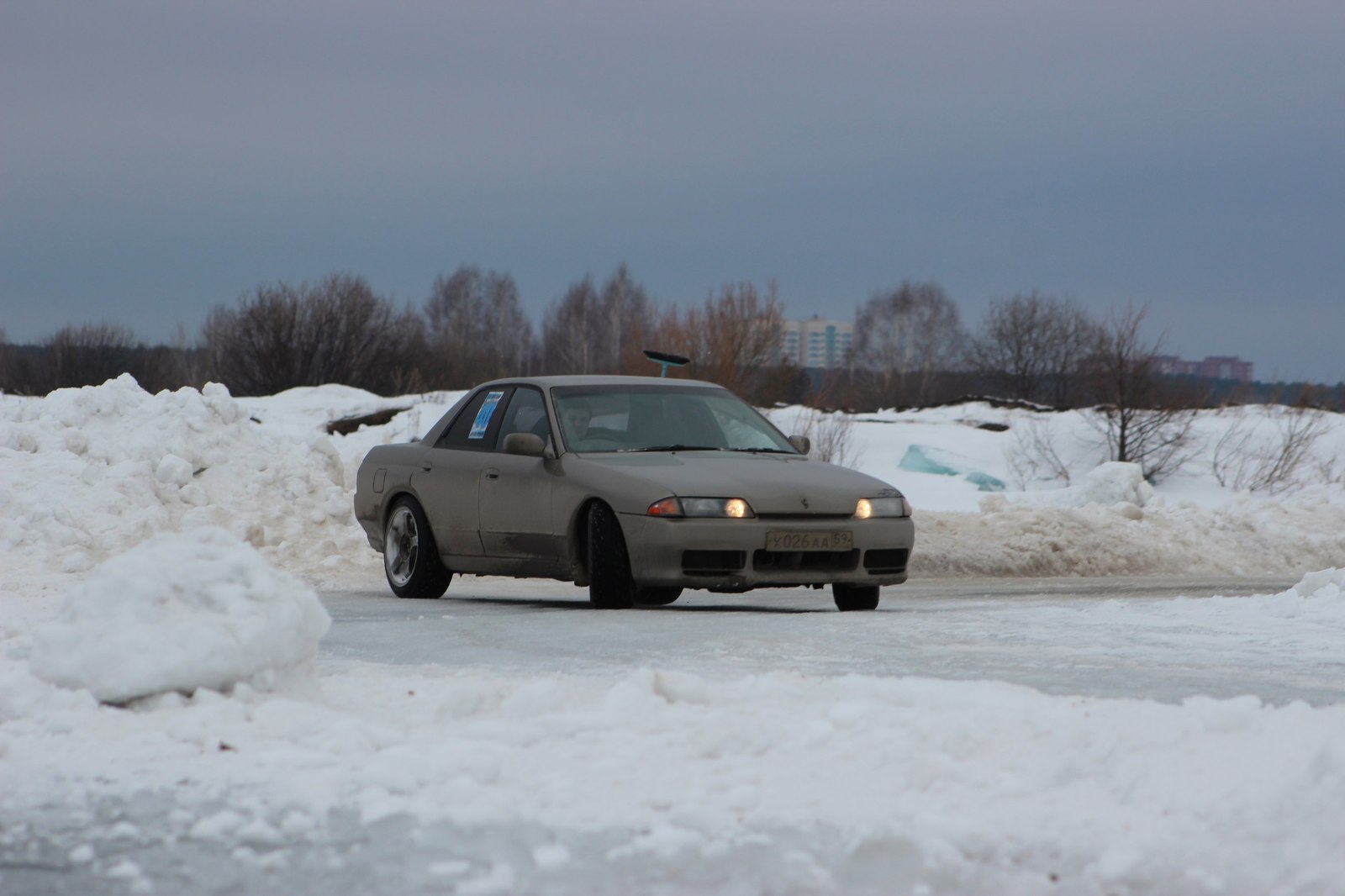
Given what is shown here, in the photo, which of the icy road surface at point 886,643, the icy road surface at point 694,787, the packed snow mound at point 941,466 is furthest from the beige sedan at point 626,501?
the packed snow mound at point 941,466

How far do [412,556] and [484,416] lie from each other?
1023mm

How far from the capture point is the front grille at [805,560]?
29.7ft

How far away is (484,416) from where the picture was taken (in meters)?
10.7

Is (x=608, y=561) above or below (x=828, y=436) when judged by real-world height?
below

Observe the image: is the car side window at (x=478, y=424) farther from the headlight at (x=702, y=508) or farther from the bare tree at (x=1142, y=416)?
the bare tree at (x=1142, y=416)

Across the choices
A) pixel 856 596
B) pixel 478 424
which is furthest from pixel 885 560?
pixel 478 424

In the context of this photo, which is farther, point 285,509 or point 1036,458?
point 1036,458

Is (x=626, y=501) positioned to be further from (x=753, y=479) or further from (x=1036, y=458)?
(x=1036, y=458)

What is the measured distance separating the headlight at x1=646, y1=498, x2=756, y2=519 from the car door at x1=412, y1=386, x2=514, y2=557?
169cm

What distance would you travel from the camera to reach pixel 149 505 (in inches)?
541

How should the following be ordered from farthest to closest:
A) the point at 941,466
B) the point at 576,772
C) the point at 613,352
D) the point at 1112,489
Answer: the point at 613,352
the point at 941,466
the point at 1112,489
the point at 576,772

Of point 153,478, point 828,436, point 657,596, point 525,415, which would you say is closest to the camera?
point 657,596

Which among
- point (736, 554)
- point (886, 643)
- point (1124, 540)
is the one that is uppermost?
point (736, 554)

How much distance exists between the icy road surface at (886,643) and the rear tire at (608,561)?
157 millimetres
